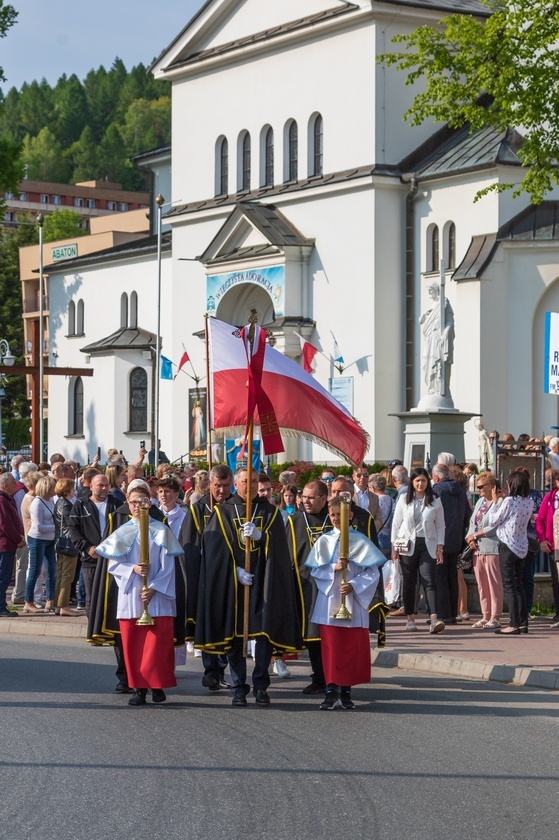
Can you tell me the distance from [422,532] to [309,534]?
454 cm

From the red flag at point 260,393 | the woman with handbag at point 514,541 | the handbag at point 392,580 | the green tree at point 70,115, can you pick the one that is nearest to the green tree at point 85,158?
the green tree at point 70,115

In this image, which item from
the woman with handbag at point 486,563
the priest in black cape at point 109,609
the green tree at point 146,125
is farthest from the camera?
the green tree at point 146,125

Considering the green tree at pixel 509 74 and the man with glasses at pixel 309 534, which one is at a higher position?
the green tree at pixel 509 74

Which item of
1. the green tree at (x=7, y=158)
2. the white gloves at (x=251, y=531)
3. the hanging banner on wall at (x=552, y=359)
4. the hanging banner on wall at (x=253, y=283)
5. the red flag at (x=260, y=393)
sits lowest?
the white gloves at (x=251, y=531)

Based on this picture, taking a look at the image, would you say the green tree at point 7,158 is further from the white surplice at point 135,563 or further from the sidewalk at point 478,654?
the white surplice at point 135,563

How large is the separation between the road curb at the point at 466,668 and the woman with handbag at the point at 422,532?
173 centimetres

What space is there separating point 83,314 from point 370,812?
53.4 meters

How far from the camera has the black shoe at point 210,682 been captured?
1255 centimetres

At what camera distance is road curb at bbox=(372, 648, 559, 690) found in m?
13.3

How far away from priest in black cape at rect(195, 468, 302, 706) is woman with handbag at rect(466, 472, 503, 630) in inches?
214

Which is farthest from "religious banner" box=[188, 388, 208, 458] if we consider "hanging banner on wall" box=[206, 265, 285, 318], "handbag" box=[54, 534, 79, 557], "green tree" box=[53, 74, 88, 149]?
"green tree" box=[53, 74, 88, 149]

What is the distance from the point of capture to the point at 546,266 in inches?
1592

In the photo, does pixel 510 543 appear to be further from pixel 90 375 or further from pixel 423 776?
pixel 90 375

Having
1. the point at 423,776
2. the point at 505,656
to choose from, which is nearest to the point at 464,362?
the point at 505,656
